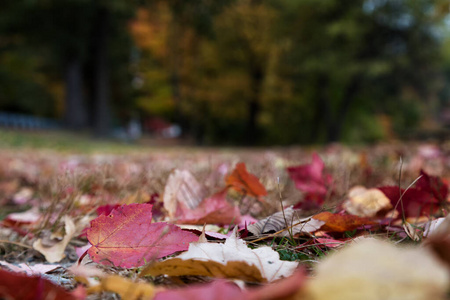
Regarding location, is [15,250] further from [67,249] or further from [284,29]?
[284,29]

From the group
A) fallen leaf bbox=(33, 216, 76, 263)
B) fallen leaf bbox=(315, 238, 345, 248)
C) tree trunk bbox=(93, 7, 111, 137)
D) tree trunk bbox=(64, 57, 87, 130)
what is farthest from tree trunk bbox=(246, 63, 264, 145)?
fallen leaf bbox=(315, 238, 345, 248)

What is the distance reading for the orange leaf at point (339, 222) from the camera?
72 centimetres

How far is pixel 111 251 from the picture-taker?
641mm

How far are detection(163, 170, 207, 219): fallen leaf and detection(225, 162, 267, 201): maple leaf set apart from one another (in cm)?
9

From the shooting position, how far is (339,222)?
754 millimetres

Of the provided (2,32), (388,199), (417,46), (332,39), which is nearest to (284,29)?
(332,39)

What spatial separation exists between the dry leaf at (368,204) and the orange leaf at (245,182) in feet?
0.77

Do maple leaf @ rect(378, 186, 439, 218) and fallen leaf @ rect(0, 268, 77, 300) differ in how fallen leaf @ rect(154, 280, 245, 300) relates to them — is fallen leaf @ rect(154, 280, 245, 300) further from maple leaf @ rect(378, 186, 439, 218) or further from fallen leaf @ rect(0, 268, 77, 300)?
maple leaf @ rect(378, 186, 439, 218)

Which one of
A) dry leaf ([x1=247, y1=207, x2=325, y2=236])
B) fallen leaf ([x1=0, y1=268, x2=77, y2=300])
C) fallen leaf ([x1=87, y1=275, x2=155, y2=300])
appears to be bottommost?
dry leaf ([x1=247, y1=207, x2=325, y2=236])

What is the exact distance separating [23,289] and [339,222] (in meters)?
0.57

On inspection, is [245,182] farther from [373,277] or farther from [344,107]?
[344,107]

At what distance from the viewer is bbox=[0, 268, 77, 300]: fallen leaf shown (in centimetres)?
39

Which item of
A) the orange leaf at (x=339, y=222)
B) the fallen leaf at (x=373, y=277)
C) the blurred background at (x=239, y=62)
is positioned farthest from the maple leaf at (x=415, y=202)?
the blurred background at (x=239, y=62)

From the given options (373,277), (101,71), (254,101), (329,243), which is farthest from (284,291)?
(254,101)
